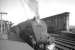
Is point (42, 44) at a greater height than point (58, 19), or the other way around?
point (58, 19)

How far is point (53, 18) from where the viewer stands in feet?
15.8

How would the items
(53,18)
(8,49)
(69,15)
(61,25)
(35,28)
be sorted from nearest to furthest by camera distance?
1. (8,49)
2. (35,28)
3. (69,15)
4. (61,25)
5. (53,18)

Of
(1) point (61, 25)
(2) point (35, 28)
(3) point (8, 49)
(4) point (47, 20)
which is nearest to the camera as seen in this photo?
(3) point (8, 49)

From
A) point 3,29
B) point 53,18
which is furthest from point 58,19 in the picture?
point 3,29

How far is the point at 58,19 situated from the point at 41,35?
2223 mm

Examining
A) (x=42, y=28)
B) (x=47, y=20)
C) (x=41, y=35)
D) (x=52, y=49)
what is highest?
(x=47, y=20)

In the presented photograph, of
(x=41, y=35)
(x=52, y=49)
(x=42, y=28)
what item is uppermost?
(x=42, y=28)

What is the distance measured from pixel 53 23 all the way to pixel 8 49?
11.5 ft

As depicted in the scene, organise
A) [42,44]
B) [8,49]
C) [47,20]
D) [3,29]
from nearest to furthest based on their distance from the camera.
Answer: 1. [8,49]
2. [42,44]
3. [47,20]
4. [3,29]

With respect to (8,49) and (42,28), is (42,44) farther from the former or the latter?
(8,49)

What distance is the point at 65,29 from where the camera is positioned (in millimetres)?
4180

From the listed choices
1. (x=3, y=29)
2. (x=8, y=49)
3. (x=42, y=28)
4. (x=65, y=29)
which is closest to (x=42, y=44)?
(x=42, y=28)

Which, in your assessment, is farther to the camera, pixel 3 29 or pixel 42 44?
pixel 3 29

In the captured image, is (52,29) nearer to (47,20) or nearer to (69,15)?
(47,20)
